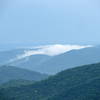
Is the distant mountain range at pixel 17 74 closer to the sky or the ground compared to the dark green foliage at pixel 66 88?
closer to the sky

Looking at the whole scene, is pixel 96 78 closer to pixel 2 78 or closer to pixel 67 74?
pixel 67 74

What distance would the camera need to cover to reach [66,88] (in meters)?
85.8

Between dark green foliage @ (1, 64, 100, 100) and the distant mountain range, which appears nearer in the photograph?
dark green foliage @ (1, 64, 100, 100)

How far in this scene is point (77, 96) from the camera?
3073 inches

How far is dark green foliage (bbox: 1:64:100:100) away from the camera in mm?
79438

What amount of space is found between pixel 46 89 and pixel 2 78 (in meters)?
80.6

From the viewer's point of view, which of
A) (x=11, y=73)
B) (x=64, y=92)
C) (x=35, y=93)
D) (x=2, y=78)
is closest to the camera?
(x=64, y=92)

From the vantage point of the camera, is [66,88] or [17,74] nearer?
[66,88]

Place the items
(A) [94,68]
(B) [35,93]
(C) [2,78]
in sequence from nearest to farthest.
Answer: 1. (B) [35,93]
2. (A) [94,68]
3. (C) [2,78]

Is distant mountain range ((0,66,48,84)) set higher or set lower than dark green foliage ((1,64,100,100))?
higher

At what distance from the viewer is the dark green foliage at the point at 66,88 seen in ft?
261

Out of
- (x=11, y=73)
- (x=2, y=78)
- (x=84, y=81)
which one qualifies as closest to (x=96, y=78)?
(x=84, y=81)

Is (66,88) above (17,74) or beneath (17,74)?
beneath

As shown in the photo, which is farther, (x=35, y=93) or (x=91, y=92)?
(x=35, y=93)
